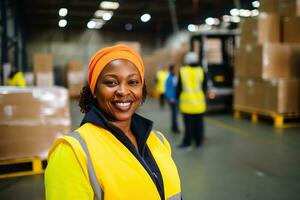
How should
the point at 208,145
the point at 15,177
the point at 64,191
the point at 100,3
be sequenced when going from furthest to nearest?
the point at 100,3 → the point at 208,145 → the point at 15,177 → the point at 64,191

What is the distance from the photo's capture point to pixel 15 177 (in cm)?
455

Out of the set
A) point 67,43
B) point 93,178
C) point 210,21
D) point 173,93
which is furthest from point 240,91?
A: point 67,43

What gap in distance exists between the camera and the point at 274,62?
8.19m

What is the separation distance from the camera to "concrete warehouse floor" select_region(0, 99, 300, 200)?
3.85 metres

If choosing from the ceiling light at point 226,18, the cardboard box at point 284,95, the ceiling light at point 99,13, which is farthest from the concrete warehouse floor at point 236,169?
the ceiling light at point 226,18

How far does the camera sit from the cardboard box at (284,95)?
25.7ft

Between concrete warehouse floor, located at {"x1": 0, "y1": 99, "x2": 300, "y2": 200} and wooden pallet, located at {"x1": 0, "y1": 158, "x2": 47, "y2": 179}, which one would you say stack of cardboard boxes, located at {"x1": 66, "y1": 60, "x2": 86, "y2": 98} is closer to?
concrete warehouse floor, located at {"x1": 0, "y1": 99, "x2": 300, "y2": 200}

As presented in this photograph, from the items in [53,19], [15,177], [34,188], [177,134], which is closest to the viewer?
[34,188]

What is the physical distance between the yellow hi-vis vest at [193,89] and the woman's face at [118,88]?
4.34 metres

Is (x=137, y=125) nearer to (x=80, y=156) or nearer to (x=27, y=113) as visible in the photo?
(x=80, y=156)

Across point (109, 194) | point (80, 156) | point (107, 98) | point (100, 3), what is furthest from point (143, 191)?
point (100, 3)

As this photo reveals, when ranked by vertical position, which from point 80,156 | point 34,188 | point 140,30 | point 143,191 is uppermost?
point 140,30

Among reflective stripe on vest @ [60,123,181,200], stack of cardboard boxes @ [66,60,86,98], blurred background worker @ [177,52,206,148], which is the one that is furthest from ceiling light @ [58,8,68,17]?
reflective stripe on vest @ [60,123,181,200]

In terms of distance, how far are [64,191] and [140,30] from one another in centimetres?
2694
